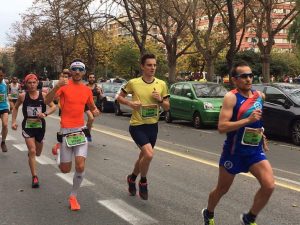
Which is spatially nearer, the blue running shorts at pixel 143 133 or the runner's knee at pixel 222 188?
the runner's knee at pixel 222 188

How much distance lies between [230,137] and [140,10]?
94.6 feet

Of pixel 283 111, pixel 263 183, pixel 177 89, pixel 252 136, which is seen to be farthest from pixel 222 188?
pixel 177 89

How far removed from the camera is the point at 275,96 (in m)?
13.9

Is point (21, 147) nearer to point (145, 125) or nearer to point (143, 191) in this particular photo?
point (143, 191)

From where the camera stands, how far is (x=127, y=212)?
6098mm

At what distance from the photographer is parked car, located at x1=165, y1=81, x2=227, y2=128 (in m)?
17.0

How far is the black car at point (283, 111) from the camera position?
13.0 metres

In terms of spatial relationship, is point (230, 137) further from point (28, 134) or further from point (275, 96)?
point (275, 96)

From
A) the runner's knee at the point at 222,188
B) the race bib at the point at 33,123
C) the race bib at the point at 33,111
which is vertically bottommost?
the runner's knee at the point at 222,188

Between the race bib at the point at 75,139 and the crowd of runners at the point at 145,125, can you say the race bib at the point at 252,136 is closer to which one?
the crowd of runners at the point at 145,125

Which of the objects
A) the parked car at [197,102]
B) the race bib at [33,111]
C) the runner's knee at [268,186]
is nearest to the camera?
the runner's knee at [268,186]

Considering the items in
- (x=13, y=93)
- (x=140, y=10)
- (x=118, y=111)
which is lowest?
(x=118, y=111)

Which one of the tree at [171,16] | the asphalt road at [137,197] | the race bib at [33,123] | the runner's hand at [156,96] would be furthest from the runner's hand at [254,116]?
the tree at [171,16]

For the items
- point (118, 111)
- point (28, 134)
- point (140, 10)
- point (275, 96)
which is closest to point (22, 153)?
point (28, 134)
